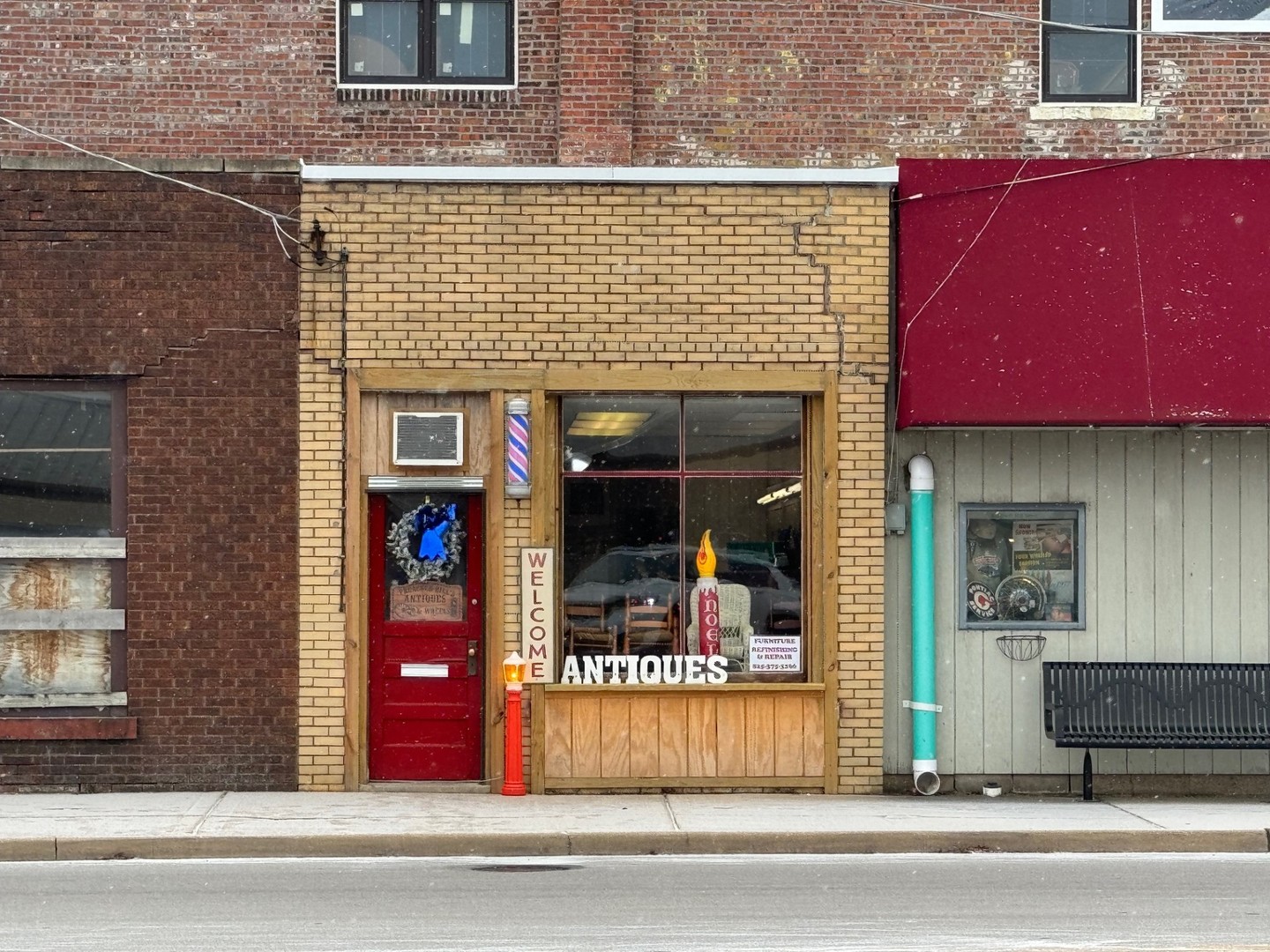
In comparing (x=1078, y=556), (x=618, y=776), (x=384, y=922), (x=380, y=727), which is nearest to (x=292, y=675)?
(x=380, y=727)

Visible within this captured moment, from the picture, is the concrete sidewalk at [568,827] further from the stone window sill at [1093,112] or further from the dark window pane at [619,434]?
the stone window sill at [1093,112]

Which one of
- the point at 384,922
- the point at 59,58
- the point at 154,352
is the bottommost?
the point at 384,922

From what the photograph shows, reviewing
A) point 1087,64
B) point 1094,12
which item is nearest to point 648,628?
point 1087,64

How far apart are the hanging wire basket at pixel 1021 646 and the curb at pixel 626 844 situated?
2.32m

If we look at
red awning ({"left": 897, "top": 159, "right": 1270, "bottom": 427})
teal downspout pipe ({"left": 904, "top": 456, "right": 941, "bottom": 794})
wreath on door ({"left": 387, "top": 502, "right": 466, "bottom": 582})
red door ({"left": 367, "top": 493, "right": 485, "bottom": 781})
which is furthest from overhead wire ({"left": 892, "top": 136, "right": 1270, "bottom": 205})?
wreath on door ({"left": 387, "top": 502, "right": 466, "bottom": 582})

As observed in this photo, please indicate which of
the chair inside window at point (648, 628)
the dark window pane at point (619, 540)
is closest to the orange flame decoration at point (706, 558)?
the dark window pane at point (619, 540)

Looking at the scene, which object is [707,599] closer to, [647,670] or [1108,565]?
[647,670]

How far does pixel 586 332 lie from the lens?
13.8 m

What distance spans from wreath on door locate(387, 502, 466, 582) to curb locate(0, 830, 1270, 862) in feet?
9.06

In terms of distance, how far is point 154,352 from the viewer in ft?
44.8

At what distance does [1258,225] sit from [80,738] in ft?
30.0

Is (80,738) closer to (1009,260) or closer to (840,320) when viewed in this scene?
(840,320)

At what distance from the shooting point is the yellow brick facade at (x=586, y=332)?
45.0 ft

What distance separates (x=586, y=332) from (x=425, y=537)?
1.89 metres
